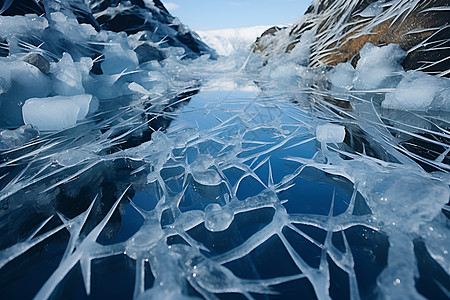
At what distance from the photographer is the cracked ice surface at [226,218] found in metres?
0.45

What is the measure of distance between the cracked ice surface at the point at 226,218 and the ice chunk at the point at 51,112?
0.12m

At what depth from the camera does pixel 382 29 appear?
240 cm

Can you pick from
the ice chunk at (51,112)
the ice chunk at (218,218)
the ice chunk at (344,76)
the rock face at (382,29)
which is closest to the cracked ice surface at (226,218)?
the ice chunk at (218,218)

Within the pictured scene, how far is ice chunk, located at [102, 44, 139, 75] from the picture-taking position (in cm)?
255

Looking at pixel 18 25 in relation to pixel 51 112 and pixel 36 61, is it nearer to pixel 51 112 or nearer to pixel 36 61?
pixel 36 61

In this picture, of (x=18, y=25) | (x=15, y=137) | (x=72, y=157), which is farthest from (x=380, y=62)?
(x=18, y=25)

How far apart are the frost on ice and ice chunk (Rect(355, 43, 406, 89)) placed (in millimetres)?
504

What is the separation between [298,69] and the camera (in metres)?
3.85

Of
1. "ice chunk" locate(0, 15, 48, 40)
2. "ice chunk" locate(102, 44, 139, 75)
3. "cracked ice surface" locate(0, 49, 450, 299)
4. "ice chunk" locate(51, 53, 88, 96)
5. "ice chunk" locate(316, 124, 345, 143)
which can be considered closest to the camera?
"cracked ice surface" locate(0, 49, 450, 299)

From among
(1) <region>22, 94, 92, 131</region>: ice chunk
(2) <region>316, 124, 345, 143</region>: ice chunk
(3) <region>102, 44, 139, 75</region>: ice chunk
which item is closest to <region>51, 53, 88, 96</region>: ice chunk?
(1) <region>22, 94, 92, 131</region>: ice chunk

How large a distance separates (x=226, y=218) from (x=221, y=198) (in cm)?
13

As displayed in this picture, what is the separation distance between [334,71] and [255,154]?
2560 mm

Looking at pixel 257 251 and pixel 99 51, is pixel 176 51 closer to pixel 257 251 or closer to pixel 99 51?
pixel 99 51

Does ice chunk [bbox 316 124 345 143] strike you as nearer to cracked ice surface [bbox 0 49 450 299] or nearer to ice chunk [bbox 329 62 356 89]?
cracked ice surface [bbox 0 49 450 299]
